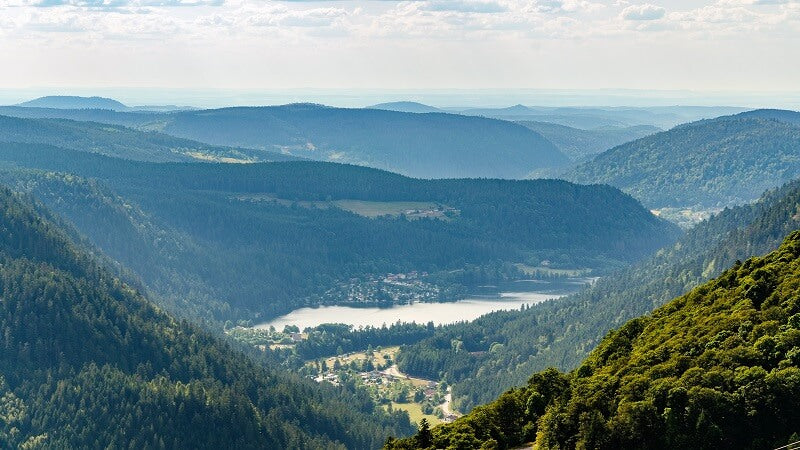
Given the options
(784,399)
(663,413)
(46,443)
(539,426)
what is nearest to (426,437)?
(539,426)

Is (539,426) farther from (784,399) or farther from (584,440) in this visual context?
(784,399)

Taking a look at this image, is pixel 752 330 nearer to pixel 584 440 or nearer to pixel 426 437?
pixel 584 440

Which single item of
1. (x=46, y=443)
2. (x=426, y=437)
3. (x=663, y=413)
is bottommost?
(x=46, y=443)

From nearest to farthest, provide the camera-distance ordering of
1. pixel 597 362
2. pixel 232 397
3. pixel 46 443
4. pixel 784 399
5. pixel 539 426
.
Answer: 1. pixel 784 399
2. pixel 539 426
3. pixel 597 362
4. pixel 46 443
5. pixel 232 397

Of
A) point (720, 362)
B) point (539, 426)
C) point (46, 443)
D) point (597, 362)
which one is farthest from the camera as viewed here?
point (46, 443)

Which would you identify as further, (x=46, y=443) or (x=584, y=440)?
(x=46, y=443)

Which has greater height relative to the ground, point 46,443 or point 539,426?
point 539,426
